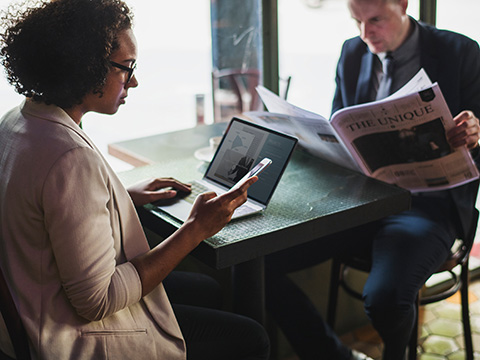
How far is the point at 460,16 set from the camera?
3.02m

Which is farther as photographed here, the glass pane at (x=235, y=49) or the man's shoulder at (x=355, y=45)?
the glass pane at (x=235, y=49)

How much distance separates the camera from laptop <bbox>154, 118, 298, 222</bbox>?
1453mm

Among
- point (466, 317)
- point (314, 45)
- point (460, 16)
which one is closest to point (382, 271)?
point (466, 317)

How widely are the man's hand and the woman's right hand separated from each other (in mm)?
687

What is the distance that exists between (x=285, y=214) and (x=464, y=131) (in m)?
0.59

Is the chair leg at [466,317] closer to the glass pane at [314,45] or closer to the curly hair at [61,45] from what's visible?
the glass pane at [314,45]

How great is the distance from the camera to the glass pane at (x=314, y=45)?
8.40 ft

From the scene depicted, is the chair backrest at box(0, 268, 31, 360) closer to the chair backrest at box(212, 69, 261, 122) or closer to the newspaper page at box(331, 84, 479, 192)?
the newspaper page at box(331, 84, 479, 192)

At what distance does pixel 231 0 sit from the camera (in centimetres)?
239

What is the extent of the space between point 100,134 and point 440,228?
4.05 ft

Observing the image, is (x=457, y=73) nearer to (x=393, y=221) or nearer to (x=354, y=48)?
(x=354, y=48)

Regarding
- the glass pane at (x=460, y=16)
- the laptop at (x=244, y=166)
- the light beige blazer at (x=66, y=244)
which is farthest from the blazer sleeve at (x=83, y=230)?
the glass pane at (x=460, y=16)

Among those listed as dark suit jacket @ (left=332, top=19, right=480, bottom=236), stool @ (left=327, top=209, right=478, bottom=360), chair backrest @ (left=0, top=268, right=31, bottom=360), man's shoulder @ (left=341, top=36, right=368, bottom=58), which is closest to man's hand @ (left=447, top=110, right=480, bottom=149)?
dark suit jacket @ (left=332, top=19, right=480, bottom=236)

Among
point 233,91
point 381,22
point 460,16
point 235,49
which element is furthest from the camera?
→ point 460,16
